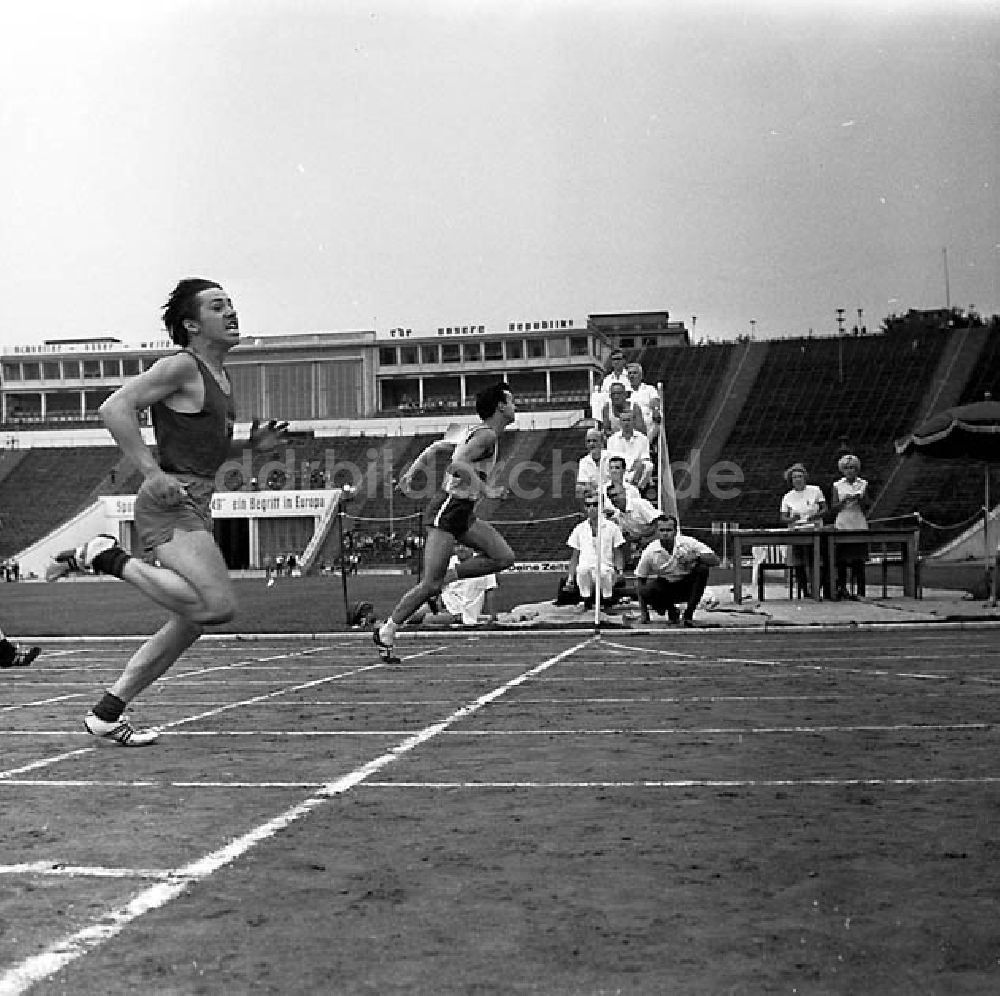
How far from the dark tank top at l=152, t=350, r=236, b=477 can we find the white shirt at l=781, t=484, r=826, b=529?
13.4 meters

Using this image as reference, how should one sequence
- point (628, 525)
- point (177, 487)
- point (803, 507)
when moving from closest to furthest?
point (177, 487), point (628, 525), point (803, 507)

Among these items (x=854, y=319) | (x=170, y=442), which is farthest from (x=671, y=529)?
(x=854, y=319)

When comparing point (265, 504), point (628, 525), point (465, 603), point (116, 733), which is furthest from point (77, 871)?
point (265, 504)

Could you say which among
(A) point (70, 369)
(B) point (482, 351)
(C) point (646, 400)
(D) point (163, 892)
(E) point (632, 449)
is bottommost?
(D) point (163, 892)

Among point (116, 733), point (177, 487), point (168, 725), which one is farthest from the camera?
point (168, 725)

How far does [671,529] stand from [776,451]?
5327 centimetres

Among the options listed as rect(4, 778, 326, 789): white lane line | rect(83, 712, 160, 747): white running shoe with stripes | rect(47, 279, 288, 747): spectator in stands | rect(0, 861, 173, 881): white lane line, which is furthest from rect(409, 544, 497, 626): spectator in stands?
rect(0, 861, 173, 881): white lane line

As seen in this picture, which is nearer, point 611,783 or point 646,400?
point 611,783

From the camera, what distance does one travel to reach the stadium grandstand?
60.5 meters

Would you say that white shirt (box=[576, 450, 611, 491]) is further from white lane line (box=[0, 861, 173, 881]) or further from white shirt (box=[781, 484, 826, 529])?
white lane line (box=[0, 861, 173, 881])

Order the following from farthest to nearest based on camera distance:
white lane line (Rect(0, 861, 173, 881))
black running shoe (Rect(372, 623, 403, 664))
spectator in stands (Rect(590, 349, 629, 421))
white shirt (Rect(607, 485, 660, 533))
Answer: spectator in stands (Rect(590, 349, 629, 421)) < white shirt (Rect(607, 485, 660, 533)) < black running shoe (Rect(372, 623, 403, 664)) < white lane line (Rect(0, 861, 173, 881))

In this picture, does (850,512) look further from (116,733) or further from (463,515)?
(116,733)

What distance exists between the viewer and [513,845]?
4.47m

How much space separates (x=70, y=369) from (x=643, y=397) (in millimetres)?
106585
